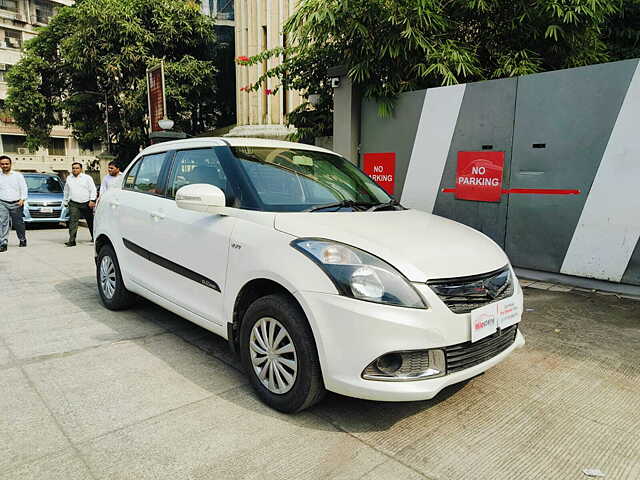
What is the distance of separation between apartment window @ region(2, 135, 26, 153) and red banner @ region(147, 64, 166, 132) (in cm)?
3058

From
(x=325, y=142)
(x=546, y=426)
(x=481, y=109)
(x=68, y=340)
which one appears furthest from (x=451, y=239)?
(x=325, y=142)

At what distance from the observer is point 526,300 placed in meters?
4.96

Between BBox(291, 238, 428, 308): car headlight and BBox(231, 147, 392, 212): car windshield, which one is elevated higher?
BBox(231, 147, 392, 212): car windshield

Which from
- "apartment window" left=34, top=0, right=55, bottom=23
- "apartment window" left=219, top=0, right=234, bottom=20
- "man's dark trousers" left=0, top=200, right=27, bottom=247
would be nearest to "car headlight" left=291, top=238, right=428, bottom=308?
"man's dark trousers" left=0, top=200, right=27, bottom=247

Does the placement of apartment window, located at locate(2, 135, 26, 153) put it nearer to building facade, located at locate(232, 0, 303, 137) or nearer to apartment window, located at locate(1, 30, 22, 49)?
apartment window, located at locate(1, 30, 22, 49)

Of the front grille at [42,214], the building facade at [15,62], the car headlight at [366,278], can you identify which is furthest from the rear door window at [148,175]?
the building facade at [15,62]

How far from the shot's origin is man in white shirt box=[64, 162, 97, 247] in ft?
30.1

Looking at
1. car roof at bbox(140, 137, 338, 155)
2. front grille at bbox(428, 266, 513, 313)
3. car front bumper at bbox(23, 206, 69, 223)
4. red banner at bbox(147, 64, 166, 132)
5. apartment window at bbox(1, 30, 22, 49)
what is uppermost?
apartment window at bbox(1, 30, 22, 49)

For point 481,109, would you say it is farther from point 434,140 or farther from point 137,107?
point 137,107

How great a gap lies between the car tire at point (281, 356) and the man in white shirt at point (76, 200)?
7.67 meters

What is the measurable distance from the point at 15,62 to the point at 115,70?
25.0 metres

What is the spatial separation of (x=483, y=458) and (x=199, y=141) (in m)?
2.89

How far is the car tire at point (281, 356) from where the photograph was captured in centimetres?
246

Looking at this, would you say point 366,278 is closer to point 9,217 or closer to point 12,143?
point 9,217
